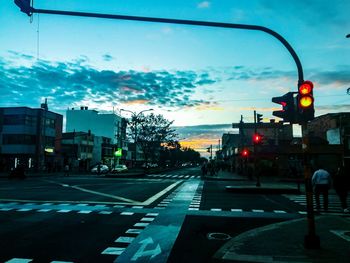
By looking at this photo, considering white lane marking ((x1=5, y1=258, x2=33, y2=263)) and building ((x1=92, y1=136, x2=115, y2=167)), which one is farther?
building ((x1=92, y1=136, x2=115, y2=167))

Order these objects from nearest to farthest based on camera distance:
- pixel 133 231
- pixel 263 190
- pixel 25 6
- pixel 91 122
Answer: pixel 25 6
pixel 133 231
pixel 263 190
pixel 91 122

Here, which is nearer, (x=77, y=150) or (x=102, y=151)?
(x=77, y=150)

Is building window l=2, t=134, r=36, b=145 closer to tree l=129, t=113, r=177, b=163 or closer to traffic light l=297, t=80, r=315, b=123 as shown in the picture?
tree l=129, t=113, r=177, b=163

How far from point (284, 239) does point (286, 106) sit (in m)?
3.12

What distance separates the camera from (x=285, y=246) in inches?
319

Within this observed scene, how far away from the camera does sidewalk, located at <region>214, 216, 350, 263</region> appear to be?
7.11 metres

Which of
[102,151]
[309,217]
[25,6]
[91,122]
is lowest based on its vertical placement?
[309,217]

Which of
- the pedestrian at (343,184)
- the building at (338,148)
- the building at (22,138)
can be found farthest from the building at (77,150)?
the pedestrian at (343,184)

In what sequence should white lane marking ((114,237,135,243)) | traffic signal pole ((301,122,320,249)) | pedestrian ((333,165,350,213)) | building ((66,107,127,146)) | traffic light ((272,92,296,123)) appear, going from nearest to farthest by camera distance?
traffic signal pole ((301,122,320,249)) → traffic light ((272,92,296,123)) → white lane marking ((114,237,135,243)) → pedestrian ((333,165,350,213)) → building ((66,107,127,146))

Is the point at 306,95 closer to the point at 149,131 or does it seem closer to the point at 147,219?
the point at 147,219

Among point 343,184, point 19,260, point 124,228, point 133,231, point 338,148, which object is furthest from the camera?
point 338,148

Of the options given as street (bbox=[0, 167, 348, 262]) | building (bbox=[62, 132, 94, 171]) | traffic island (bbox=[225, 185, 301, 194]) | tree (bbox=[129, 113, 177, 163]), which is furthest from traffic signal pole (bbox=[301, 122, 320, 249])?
building (bbox=[62, 132, 94, 171])

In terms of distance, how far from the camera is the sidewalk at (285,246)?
23.3 ft

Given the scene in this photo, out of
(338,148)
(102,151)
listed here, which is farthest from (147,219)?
(102,151)
